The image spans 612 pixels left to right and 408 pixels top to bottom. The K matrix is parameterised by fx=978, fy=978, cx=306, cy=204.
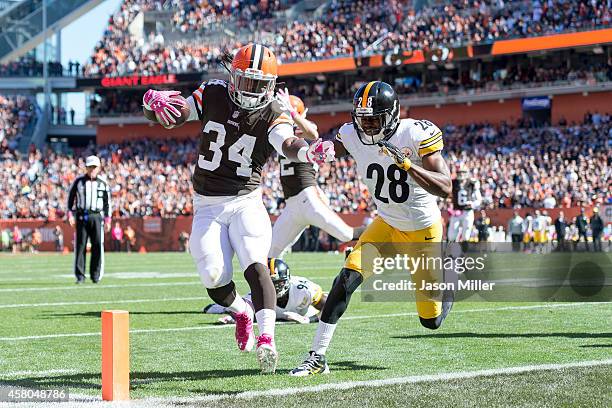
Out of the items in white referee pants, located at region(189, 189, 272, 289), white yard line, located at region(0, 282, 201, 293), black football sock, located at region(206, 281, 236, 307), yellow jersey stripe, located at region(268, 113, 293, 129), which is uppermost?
yellow jersey stripe, located at region(268, 113, 293, 129)

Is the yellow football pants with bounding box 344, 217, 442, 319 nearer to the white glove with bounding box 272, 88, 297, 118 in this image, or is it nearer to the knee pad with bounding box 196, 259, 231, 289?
the knee pad with bounding box 196, 259, 231, 289

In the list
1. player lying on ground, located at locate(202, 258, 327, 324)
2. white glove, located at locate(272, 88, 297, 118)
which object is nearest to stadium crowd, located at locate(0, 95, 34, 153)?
player lying on ground, located at locate(202, 258, 327, 324)

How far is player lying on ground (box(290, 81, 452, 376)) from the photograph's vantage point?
542 centimetres

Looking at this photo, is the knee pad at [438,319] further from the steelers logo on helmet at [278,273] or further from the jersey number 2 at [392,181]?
the steelers logo on helmet at [278,273]

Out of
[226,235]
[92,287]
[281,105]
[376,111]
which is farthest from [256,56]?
[92,287]

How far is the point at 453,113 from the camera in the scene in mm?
35250

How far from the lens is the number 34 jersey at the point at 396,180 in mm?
5754

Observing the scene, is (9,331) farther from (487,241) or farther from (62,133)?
(62,133)

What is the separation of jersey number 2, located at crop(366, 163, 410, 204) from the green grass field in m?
0.99

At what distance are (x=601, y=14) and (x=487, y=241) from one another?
11.7 meters

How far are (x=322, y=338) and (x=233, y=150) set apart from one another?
1.28 metres

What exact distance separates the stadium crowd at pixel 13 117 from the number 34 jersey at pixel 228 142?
36683 mm

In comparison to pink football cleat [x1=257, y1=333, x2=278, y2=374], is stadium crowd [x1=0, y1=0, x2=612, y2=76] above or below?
above

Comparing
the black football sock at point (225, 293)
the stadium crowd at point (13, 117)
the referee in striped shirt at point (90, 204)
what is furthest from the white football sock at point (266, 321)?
the stadium crowd at point (13, 117)
